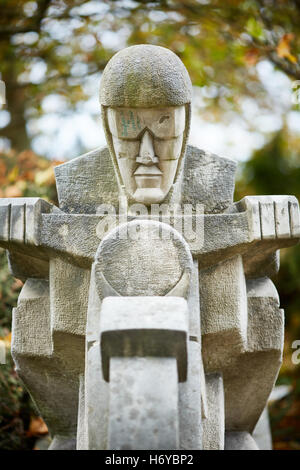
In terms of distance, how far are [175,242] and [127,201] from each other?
491 millimetres

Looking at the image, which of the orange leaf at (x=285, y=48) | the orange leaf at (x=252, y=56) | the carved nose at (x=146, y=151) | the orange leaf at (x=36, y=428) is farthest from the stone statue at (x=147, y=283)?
the orange leaf at (x=252, y=56)

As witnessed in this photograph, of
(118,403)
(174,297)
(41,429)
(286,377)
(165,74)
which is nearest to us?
(118,403)

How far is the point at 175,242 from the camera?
2395mm

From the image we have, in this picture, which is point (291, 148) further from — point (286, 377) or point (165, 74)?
point (165, 74)

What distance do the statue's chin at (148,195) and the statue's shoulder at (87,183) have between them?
0.62ft

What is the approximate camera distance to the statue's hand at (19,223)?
2680mm

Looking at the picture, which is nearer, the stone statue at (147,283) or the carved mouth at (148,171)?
the stone statue at (147,283)

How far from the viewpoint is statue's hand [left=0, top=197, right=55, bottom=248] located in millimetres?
2680

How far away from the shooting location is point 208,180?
2938 millimetres

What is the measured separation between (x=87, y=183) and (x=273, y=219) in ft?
2.64

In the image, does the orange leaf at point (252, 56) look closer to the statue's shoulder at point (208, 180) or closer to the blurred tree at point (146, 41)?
the blurred tree at point (146, 41)

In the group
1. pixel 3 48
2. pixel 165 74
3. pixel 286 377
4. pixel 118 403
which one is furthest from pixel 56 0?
pixel 118 403

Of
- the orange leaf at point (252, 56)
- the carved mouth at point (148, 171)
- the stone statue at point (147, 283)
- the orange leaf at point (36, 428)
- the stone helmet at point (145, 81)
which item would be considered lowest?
the orange leaf at point (36, 428)

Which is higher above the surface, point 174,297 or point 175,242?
point 175,242
